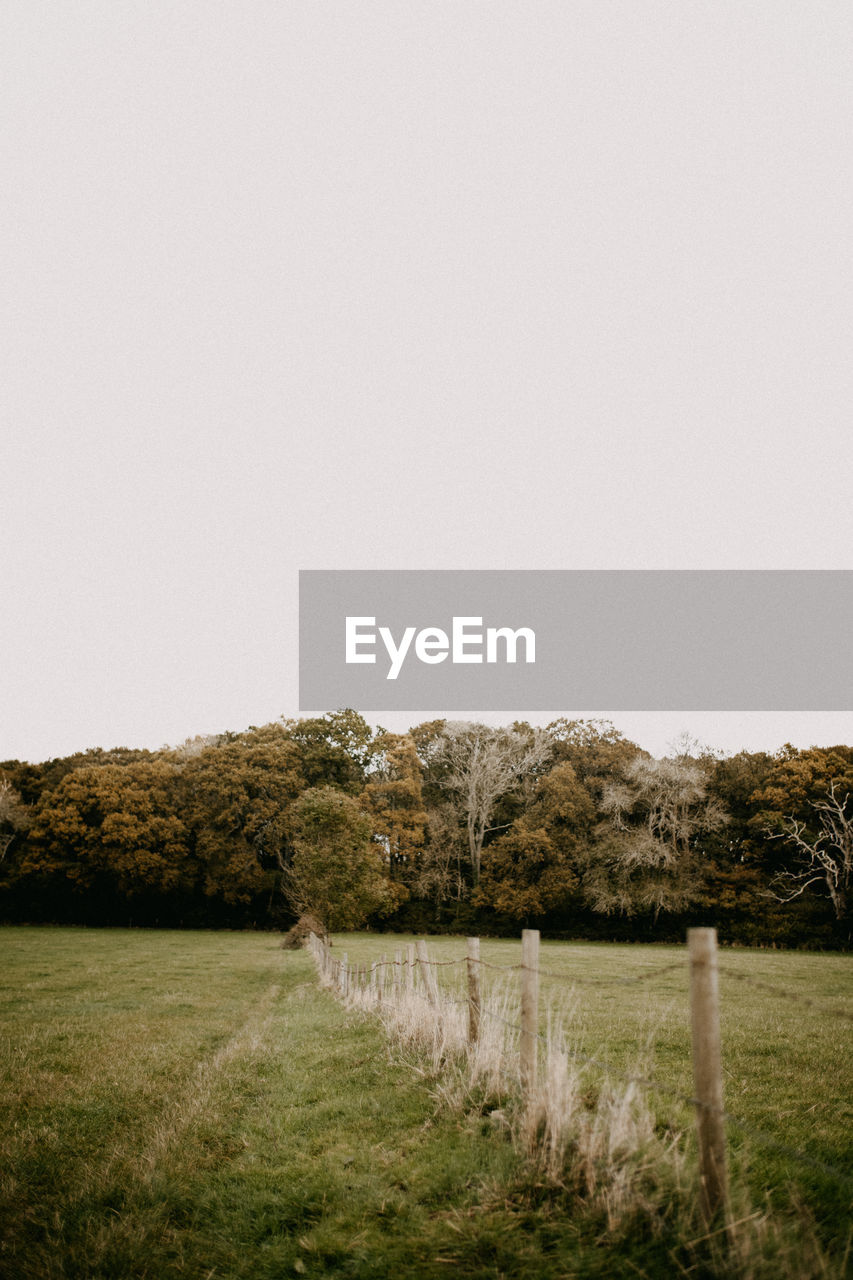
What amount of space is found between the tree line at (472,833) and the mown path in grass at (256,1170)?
27202mm

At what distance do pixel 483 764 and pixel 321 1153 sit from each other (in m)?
41.6

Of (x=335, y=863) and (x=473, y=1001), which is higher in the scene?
(x=473, y=1001)

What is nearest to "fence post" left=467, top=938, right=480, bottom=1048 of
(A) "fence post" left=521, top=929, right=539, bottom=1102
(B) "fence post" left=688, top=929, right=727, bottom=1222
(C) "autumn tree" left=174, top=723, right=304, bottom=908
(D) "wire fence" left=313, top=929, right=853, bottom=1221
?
(D) "wire fence" left=313, top=929, right=853, bottom=1221

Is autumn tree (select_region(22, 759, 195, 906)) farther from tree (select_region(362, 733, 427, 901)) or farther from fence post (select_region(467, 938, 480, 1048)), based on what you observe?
fence post (select_region(467, 938, 480, 1048))

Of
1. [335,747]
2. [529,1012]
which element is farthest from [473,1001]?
[335,747]

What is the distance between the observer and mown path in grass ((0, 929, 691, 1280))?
4.10 metres

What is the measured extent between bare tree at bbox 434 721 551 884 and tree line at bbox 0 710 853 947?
16cm

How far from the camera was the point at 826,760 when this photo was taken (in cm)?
4062

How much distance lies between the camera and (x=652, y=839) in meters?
39.1

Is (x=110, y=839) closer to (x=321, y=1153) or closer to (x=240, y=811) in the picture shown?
(x=240, y=811)

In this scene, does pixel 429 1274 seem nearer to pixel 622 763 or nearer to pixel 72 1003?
pixel 72 1003

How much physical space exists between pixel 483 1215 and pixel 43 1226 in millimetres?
3021

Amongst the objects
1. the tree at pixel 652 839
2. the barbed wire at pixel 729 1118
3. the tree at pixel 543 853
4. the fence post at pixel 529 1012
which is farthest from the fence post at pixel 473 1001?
the tree at pixel 543 853

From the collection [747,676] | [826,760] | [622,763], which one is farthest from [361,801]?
[826,760]
